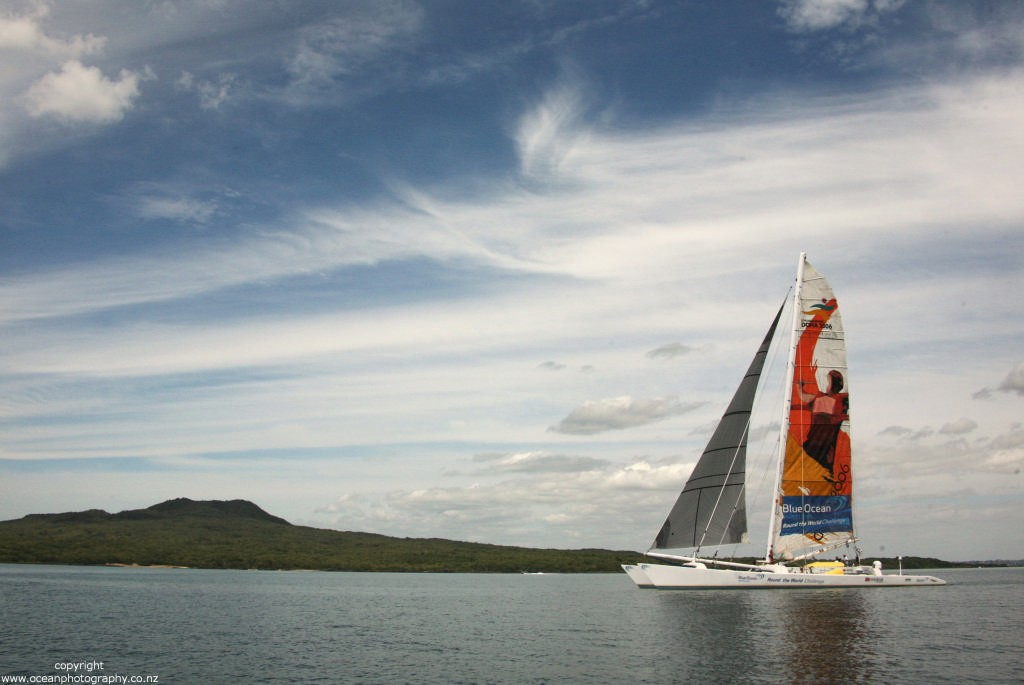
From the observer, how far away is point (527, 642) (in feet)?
167

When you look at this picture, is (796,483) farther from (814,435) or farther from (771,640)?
(771,640)

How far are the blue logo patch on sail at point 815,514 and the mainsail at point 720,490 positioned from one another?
254 inches

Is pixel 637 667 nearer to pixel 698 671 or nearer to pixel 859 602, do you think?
pixel 698 671

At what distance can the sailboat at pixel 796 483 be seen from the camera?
72938mm

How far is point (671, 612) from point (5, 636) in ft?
158

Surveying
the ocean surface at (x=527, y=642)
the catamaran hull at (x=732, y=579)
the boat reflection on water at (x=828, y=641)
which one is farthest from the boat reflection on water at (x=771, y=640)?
the catamaran hull at (x=732, y=579)

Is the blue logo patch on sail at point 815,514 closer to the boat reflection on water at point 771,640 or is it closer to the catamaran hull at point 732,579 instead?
the catamaran hull at point 732,579

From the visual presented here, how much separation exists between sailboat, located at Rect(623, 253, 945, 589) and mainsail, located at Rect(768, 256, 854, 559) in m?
0.10

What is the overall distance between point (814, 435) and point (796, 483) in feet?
16.8

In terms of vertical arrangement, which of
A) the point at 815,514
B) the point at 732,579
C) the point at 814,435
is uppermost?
the point at 814,435

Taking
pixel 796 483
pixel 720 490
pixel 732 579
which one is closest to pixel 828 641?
pixel 732 579

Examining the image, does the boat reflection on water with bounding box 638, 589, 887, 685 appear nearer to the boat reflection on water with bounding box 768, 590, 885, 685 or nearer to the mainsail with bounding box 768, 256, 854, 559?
the boat reflection on water with bounding box 768, 590, 885, 685

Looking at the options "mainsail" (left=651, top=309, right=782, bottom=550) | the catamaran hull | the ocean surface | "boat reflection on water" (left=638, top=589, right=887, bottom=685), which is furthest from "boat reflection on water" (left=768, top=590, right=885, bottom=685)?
"mainsail" (left=651, top=309, right=782, bottom=550)

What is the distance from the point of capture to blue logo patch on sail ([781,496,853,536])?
2992 inches
